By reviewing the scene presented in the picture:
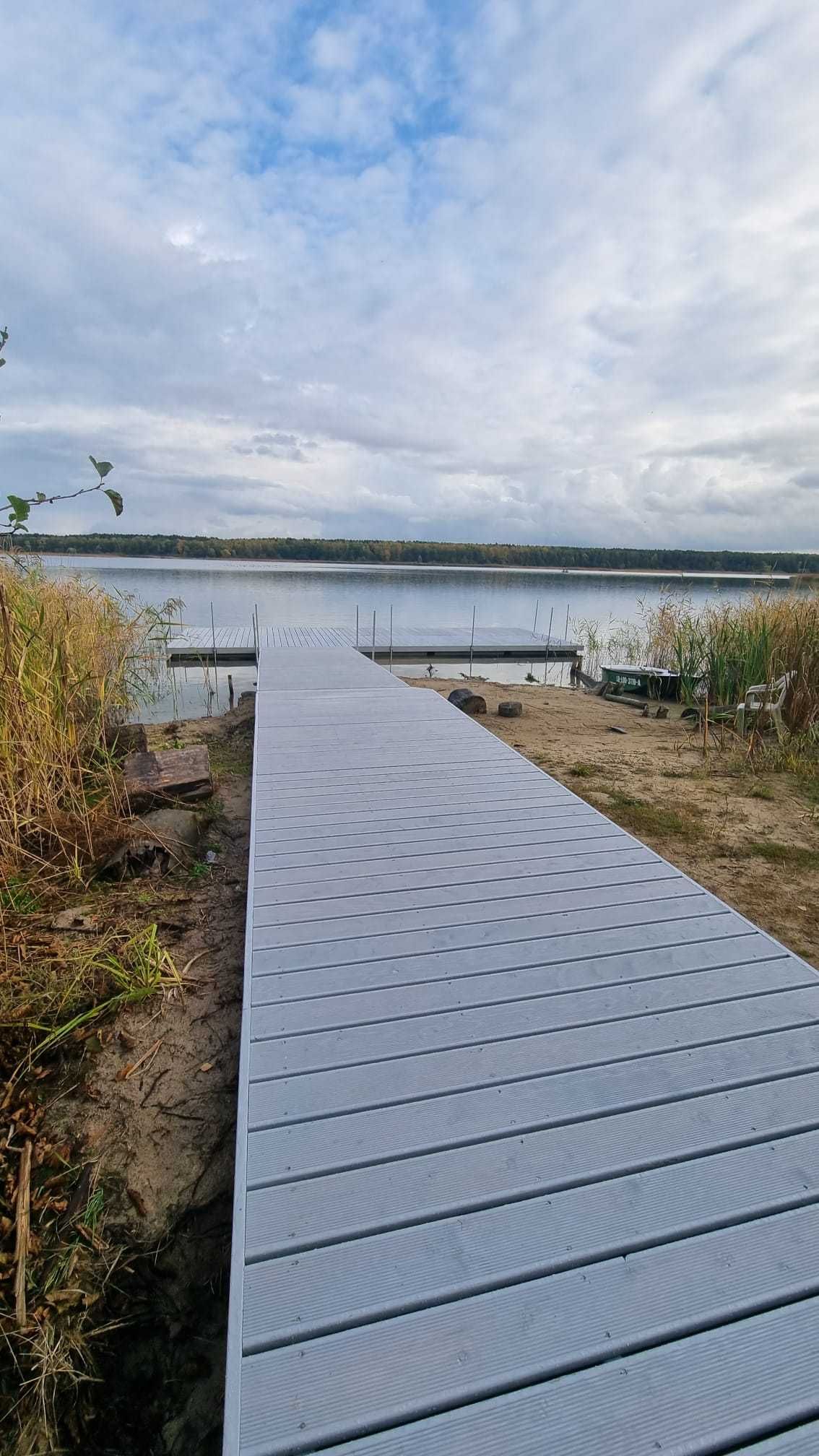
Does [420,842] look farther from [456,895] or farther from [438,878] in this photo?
[456,895]

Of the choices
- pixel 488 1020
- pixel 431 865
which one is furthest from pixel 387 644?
pixel 488 1020

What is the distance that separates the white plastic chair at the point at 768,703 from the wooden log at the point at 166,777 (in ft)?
13.7

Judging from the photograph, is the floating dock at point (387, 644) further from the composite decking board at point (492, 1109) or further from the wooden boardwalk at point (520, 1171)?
the composite decking board at point (492, 1109)

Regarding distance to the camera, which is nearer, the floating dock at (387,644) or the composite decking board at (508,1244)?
the composite decking board at (508,1244)

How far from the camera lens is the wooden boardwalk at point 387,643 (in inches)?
430

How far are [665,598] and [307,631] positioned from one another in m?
6.14

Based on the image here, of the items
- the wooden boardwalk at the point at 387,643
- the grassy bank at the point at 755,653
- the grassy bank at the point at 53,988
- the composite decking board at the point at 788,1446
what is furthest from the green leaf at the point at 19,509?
the wooden boardwalk at the point at 387,643

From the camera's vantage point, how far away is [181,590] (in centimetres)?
2077

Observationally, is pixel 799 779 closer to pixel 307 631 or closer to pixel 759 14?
pixel 759 14

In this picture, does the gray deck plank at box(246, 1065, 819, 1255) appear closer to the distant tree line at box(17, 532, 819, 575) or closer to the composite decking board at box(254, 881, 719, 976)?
the composite decking board at box(254, 881, 719, 976)

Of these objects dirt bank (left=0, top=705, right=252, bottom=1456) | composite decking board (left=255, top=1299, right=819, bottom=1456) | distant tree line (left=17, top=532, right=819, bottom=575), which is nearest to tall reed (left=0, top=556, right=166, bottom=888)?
dirt bank (left=0, top=705, right=252, bottom=1456)

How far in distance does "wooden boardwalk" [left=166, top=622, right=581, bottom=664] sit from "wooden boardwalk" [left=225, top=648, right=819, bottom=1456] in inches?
304

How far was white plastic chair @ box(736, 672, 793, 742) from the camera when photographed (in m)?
5.31

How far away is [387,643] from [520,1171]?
36.6 feet
